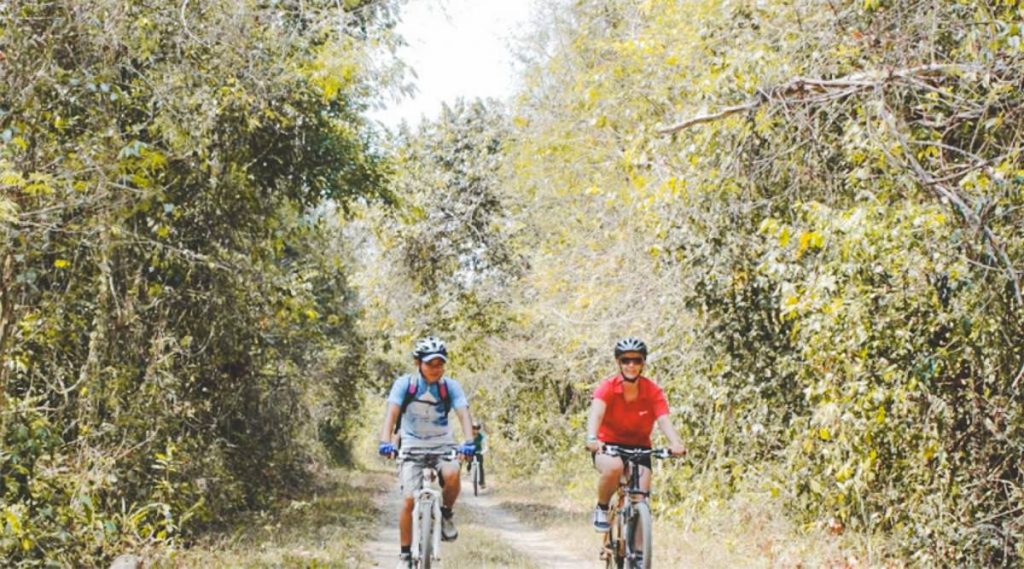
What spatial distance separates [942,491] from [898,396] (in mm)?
870

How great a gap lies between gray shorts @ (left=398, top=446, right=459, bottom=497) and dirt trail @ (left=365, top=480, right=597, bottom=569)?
292 cm

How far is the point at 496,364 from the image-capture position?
94.5ft

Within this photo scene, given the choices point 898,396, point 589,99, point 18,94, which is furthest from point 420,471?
point 589,99

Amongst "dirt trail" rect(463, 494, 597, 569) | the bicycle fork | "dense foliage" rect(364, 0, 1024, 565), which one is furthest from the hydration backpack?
"dirt trail" rect(463, 494, 597, 569)

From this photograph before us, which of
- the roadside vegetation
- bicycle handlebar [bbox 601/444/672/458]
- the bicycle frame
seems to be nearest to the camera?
the roadside vegetation

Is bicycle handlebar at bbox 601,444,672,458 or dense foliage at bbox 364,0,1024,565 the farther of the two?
bicycle handlebar at bbox 601,444,672,458

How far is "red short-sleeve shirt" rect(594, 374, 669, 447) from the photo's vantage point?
806 centimetres

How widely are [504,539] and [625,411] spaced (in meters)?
7.10

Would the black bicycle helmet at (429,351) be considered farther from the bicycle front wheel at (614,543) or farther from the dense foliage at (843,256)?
the dense foliage at (843,256)

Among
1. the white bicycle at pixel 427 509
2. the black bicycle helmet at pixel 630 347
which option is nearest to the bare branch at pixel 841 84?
the black bicycle helmet at pixel 630 347

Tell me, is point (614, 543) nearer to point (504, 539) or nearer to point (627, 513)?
point (627, 513)

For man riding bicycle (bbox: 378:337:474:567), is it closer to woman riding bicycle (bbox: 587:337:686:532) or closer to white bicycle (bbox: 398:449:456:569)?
white bicycle (bbox: 398:449:456:569)

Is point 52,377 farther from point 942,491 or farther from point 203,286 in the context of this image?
point 942,491

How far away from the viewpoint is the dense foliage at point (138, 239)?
811 centimetres
